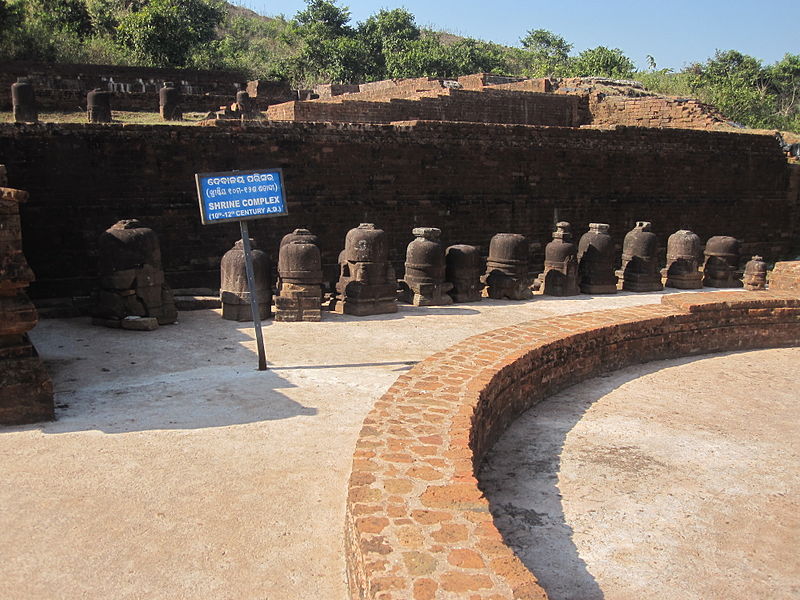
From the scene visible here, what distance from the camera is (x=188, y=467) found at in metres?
3.95

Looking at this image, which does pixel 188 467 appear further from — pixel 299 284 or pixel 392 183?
pixel 392 183

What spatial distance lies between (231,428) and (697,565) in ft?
9.41

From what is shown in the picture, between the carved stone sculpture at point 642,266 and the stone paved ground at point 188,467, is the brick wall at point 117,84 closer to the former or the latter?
the stone paved ground at point 188,467

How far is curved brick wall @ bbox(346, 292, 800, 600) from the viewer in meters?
2.54

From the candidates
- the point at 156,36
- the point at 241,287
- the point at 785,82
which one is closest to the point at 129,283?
the point at 241,287

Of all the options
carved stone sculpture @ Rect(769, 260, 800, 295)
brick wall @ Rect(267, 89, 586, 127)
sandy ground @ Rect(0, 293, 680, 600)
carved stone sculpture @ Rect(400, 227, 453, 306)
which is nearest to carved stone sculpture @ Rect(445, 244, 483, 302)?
carved stone sculpture @ Rect(400, 227, 453, 306)

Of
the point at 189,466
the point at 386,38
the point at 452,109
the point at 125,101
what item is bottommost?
the point at 189,466

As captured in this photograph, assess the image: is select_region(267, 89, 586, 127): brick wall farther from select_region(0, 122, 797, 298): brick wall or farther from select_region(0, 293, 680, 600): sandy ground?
select_region(0, 293, 680, 600): sandy ground

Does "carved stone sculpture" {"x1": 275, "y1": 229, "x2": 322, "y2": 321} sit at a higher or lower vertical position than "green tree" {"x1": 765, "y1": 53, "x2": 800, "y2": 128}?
lower

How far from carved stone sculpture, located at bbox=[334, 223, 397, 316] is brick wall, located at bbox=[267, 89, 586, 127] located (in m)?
6.39

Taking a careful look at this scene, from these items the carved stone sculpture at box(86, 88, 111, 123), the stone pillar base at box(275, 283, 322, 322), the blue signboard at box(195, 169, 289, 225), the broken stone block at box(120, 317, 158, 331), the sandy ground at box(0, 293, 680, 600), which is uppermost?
the carved stone sculpture at box(86, 88, 111, 123)

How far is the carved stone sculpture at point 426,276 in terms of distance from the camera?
30.7ft

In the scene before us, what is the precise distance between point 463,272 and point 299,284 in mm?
2532

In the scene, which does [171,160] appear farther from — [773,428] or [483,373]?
[773,428]
